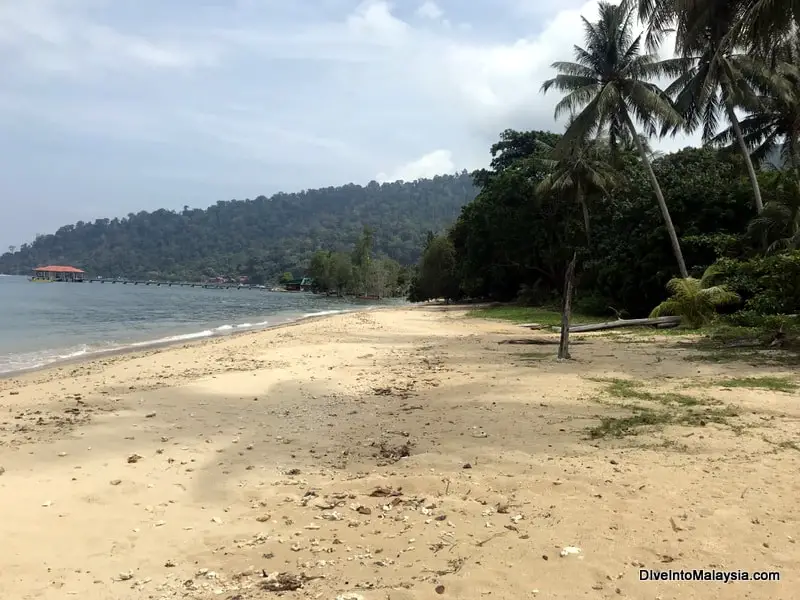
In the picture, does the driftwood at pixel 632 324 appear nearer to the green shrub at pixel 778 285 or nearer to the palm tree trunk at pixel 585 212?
the green shrub at pixel 778 285

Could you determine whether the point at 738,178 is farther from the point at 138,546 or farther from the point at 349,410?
the point at 138,546

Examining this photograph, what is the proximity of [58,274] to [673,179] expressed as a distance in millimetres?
171562

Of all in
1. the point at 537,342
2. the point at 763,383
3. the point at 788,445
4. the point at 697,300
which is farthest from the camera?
the point at 697,300

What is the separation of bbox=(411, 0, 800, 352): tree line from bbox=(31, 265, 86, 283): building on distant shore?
493 ft

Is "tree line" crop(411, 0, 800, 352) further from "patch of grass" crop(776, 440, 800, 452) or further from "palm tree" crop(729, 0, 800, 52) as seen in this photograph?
"patch of grass" crop(776, 440, 800, 452)

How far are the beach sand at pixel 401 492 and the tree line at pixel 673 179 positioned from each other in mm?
6523

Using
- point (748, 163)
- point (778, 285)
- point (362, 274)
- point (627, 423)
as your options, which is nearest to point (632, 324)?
point (778, 285)

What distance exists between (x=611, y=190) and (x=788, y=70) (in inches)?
517

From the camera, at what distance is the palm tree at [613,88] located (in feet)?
79.2

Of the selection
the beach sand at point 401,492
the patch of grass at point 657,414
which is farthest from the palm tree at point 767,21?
the patch of grass at point 657,414

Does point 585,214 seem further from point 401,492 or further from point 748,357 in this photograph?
point 401,492

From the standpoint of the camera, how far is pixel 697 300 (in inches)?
645

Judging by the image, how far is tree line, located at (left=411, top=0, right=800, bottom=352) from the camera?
15.4m

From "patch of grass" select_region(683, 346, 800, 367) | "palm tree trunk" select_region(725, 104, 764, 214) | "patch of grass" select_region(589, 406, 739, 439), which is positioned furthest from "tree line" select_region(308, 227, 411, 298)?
"patch of grass" select_region(589, 406, 739, 439)
